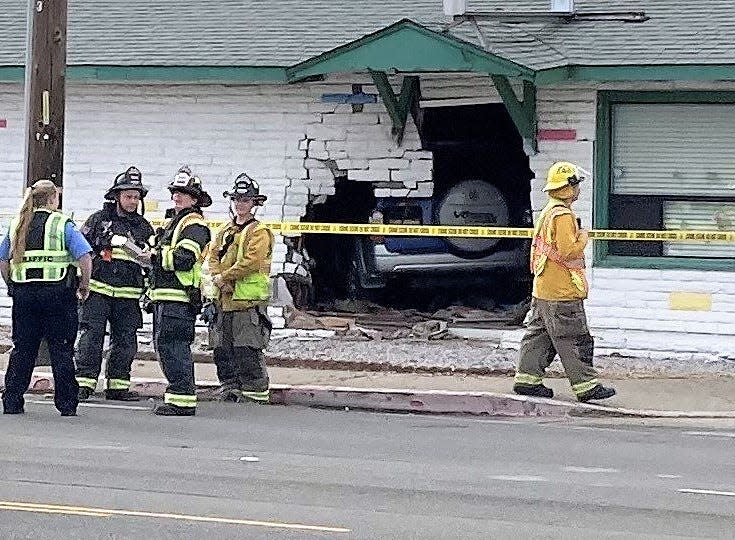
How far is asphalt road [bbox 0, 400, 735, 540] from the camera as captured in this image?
7.23 m

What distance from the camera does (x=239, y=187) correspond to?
11492 millimetres

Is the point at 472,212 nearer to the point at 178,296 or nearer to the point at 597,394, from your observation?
the point at 597,394

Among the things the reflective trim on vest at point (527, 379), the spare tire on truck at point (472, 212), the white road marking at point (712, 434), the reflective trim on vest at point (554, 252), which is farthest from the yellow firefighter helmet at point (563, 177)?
the spare tire on truck at point (472, 212)

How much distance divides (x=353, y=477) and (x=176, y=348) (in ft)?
9.42

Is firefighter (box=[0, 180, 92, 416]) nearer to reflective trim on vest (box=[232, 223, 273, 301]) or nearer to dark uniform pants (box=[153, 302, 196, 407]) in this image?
dark uniform pants (box=[153, 302, 196, 407])

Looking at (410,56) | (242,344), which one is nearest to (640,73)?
(410,56)

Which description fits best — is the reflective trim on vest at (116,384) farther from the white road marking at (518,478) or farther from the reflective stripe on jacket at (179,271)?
the white road marking at (518,478)

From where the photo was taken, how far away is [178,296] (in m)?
11.0

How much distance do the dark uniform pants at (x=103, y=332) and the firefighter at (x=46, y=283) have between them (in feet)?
2.03

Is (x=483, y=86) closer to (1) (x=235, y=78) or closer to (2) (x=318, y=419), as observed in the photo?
(1) (x=235, y=78)

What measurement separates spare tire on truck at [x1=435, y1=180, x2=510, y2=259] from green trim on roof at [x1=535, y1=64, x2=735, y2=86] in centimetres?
246

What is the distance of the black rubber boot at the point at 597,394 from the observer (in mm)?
11531

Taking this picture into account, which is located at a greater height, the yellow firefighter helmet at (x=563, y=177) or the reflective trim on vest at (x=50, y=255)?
the yellow firefighter helmet at (x=563, y=177)

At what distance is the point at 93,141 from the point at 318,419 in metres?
5.66
